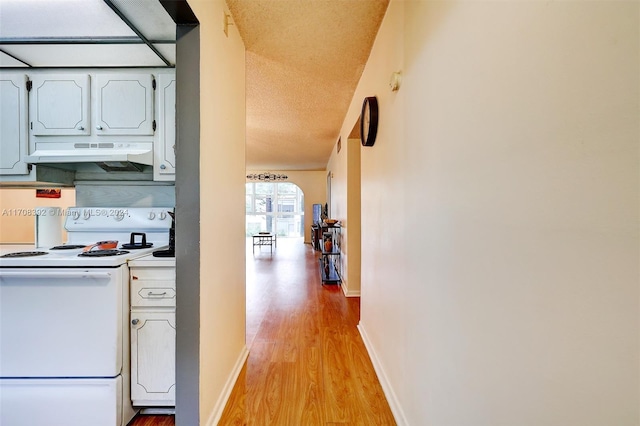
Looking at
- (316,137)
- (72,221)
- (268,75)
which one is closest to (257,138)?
(316,137)

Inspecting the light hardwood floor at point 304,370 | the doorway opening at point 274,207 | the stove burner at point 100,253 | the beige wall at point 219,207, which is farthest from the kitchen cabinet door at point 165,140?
the doorway opening at point 274,207

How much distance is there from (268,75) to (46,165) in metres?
1.94

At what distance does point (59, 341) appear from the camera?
1341 millimetres

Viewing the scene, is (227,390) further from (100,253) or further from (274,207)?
(274,207)

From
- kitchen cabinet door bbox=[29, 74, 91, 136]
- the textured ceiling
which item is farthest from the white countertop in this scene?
the textured ceiling

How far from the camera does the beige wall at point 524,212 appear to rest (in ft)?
1.40

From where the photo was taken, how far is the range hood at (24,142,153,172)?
1.80 meters

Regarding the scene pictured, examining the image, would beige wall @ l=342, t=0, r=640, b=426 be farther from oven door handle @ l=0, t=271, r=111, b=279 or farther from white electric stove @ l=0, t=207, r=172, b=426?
oven door handle @ l=0, t=271, r=111, b=279

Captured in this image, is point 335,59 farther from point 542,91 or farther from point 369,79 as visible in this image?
point 542,91

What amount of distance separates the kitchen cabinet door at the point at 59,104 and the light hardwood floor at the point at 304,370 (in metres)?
2.05

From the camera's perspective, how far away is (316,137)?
15.5 ft

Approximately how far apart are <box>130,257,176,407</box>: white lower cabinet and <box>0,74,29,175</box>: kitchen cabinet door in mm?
1460

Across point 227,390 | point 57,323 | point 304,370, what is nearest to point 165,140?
point 57,323

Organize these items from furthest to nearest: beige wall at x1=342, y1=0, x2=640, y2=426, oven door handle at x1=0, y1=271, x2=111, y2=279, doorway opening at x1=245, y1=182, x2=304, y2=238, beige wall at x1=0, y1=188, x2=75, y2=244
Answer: doorway opening at x1=245, y1=182, x2=304, y2=238 < beige wall at x1=0, y1=188, x2=75, y2=244 < oven door handle at x1=0, y1=271, x2=111, y2=279 < beige wall at x1=342, y1=0, x2=640, y2=426
